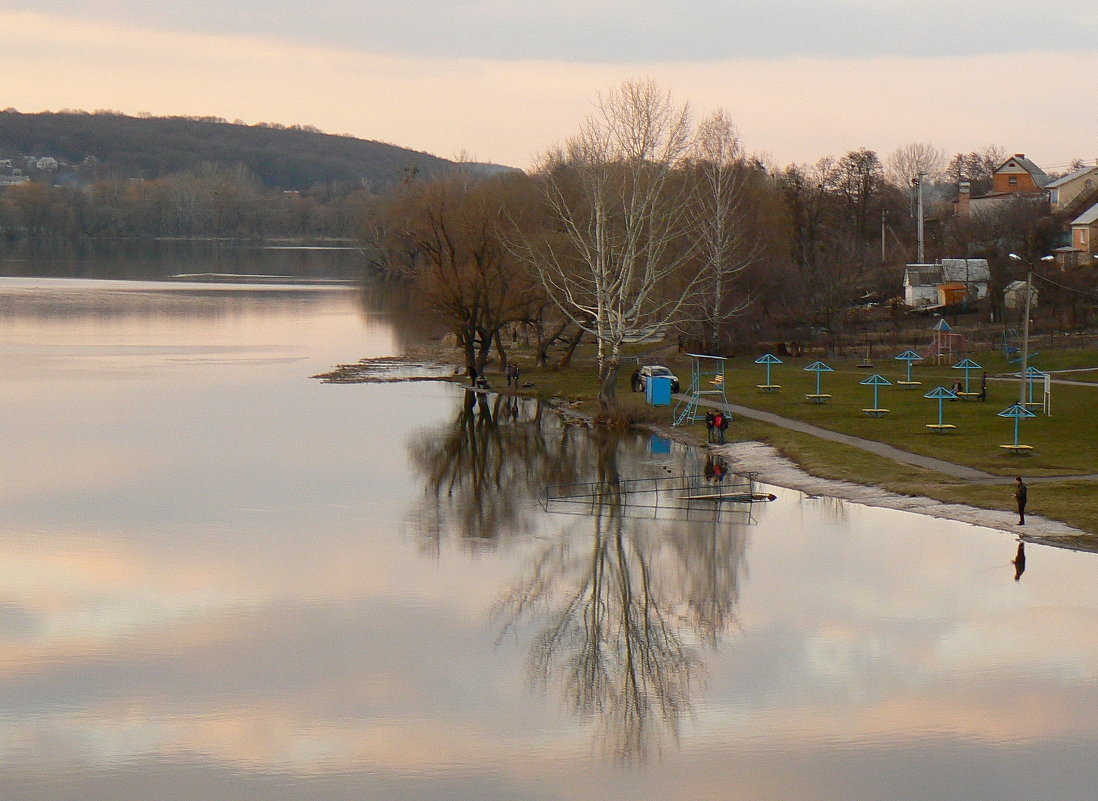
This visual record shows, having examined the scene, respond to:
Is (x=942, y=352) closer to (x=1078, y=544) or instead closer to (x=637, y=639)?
(x=1078, y=544)

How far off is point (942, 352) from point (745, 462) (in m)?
29.3

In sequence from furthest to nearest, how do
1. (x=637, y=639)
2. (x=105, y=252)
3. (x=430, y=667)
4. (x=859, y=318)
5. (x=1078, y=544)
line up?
1. (x=105, y=252)
2. (x=859, y=318)
3. (x=1078, y=544)
4. (x=637, y=639)
5. (x=430, y=667)

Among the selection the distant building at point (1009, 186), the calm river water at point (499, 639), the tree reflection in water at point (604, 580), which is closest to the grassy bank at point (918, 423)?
the calm river water at point (499, 639)

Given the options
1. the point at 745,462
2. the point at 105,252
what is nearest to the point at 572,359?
the point at 745,462

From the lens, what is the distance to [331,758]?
1706 cm

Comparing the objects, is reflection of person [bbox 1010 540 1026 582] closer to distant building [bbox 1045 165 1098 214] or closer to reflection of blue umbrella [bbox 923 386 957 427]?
reflection of blue umbrella [bbox 923 386 957 427]

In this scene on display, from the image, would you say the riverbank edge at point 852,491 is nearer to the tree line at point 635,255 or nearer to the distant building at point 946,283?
the tree line at point 635,255

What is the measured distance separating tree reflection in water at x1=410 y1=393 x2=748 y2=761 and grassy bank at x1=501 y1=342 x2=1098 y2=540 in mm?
4812

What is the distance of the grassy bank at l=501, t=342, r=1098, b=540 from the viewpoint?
30.9 metres

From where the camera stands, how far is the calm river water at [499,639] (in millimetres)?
16844

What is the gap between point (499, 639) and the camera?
2186 cm

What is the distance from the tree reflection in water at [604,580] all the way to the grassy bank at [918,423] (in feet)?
15.8

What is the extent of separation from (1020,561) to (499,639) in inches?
413

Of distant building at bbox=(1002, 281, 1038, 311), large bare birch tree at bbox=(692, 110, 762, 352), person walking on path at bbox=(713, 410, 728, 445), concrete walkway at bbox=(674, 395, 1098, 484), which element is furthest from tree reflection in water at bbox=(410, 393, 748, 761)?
distant building at bbox=(1002, 281, 1038, 311)
